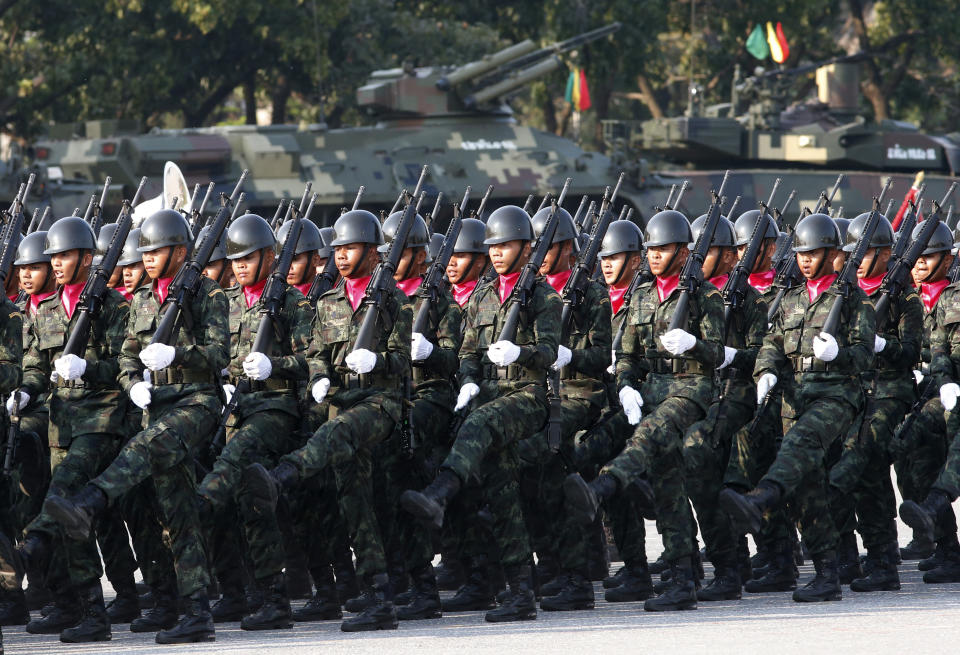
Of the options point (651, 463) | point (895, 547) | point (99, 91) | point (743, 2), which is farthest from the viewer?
point (743, 2)

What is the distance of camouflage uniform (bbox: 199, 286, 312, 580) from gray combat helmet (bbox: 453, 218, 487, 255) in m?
1.15

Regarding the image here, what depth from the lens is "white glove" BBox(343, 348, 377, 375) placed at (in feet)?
24.8

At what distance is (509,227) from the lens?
8445 millimetres

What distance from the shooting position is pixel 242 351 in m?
8.11

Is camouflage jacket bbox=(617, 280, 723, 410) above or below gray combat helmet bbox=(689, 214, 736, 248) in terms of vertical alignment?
below

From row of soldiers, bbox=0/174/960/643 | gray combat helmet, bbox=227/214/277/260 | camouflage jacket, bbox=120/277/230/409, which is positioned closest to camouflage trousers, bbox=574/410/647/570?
row of soldiers, bbox=0/174/960/643

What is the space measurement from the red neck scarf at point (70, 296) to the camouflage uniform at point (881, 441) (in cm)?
358

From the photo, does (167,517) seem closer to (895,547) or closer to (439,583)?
(439,583)

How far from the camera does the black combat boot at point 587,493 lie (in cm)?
768

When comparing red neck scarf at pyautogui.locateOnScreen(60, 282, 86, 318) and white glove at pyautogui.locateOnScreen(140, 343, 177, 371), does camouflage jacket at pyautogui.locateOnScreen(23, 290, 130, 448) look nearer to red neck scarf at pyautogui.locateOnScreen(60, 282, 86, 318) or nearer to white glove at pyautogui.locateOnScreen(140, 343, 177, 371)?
red neck scarf at pyautogui.locateOnScreen(60, 282, 86, 318)

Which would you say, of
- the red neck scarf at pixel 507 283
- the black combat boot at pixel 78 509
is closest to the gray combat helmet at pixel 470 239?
the red neck scarf at pixel 507 283

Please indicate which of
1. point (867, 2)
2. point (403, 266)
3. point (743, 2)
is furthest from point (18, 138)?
point (403, 266)

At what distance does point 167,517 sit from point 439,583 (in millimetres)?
1975

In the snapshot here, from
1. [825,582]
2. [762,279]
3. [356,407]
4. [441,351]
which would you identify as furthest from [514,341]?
[762,279]
